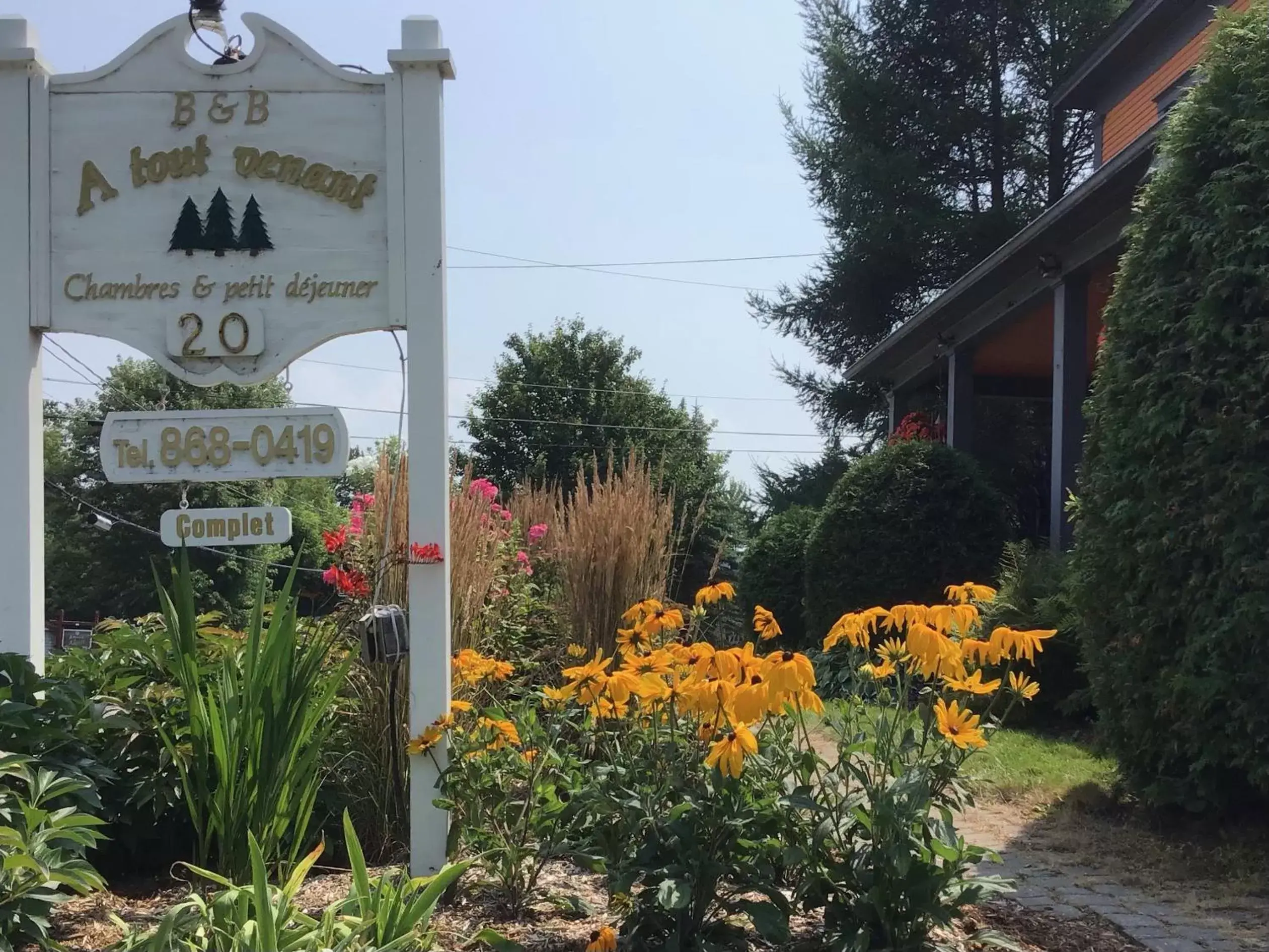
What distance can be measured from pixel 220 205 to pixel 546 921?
2.50m

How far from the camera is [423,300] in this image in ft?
11.9

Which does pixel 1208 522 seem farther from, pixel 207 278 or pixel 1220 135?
pixel 207 278

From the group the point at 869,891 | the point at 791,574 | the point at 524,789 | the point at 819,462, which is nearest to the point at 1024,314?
the point at 791,574

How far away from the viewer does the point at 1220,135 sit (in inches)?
169

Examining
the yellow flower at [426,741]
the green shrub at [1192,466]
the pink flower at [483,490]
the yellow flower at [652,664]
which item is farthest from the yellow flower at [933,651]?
the pink flower at [483,490]

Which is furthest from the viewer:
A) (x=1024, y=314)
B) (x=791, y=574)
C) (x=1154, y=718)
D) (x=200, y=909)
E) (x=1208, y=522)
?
(x=791, y=574)

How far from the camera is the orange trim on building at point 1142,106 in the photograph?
10.5 m

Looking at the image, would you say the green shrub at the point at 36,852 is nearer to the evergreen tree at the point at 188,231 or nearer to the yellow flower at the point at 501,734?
the yellow flower at the point at 501,734

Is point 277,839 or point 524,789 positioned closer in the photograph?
point 277,839

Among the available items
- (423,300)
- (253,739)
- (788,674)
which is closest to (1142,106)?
(423,300)

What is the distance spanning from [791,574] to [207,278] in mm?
9798

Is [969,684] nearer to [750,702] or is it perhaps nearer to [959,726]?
[959,726]

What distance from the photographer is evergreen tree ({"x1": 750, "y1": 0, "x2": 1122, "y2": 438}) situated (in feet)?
62.7

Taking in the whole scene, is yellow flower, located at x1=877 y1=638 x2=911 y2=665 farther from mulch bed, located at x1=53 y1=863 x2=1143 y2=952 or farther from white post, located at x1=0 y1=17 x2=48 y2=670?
white post, located at x1=0 y1=17 x2=48 y2=670
